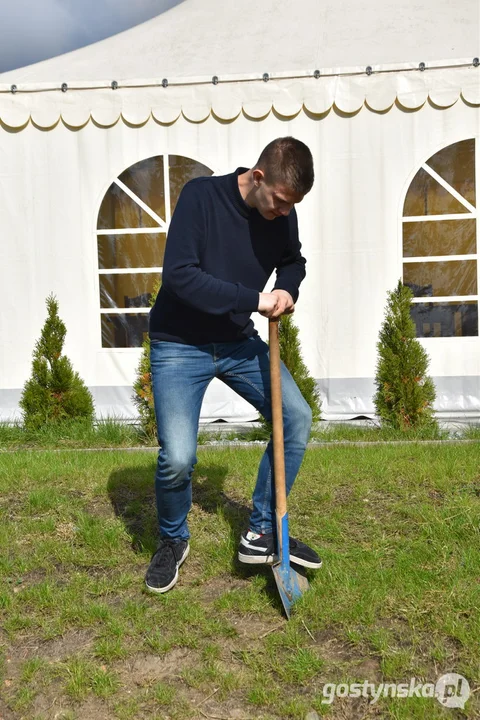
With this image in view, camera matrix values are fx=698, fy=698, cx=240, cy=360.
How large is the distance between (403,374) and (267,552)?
137 inches

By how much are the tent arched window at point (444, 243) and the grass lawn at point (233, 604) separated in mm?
2561

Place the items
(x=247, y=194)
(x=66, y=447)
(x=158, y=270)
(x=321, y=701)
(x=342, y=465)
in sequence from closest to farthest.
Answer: (x=321, y=701) < (x=247, y=194) < (x=342, y=465) < (x=66, y=447) < (x=158, y=270)

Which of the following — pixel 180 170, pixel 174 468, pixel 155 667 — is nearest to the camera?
pixel 155 667

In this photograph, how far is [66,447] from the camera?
6.13 metres

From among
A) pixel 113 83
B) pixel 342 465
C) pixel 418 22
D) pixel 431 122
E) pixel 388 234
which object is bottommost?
pixel 342 465

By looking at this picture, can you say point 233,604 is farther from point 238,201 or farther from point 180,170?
point 180,170

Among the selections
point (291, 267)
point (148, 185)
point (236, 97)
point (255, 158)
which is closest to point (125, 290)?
point (148, 185)

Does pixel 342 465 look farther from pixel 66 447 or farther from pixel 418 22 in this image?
pixel 418 22

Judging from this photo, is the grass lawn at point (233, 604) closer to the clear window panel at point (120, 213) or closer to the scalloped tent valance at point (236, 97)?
the clear window panel at point (120, 213)

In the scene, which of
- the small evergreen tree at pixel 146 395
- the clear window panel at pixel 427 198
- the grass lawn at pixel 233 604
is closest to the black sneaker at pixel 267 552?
the grass lawn at pixel 233 604

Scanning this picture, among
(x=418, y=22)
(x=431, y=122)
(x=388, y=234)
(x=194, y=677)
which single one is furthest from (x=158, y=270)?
(x=194, y=677)

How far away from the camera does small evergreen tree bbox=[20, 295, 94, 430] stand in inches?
259

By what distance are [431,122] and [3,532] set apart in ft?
17.2

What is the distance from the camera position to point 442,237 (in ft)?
22.1
